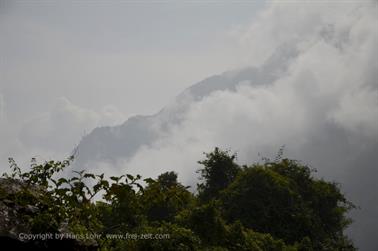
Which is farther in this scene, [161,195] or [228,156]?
[228,156]

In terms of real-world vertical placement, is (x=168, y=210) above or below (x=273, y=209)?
above

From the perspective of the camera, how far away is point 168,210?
176 feet

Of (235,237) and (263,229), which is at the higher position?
(263,229)

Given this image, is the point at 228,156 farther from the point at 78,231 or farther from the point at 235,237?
the point at 78,231

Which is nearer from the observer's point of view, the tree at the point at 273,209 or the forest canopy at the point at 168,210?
the forest canopy at the point at 168,210

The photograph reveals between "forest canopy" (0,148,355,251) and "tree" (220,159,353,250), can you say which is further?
"tree" (220,159,353,250)

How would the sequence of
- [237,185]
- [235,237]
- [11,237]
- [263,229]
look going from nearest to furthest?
[11,237], [235,237], [263,229], [237,185]

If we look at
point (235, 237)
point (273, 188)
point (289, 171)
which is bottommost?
point (235, 237)

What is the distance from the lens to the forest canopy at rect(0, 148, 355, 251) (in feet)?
20.1

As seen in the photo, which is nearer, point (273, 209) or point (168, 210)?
point (273, 209)

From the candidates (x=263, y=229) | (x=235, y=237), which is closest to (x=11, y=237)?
Answer: (x=235, y=237)

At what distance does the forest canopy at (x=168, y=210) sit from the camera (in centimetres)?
611

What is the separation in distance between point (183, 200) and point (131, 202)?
0.82 metres

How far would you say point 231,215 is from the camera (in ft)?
164
